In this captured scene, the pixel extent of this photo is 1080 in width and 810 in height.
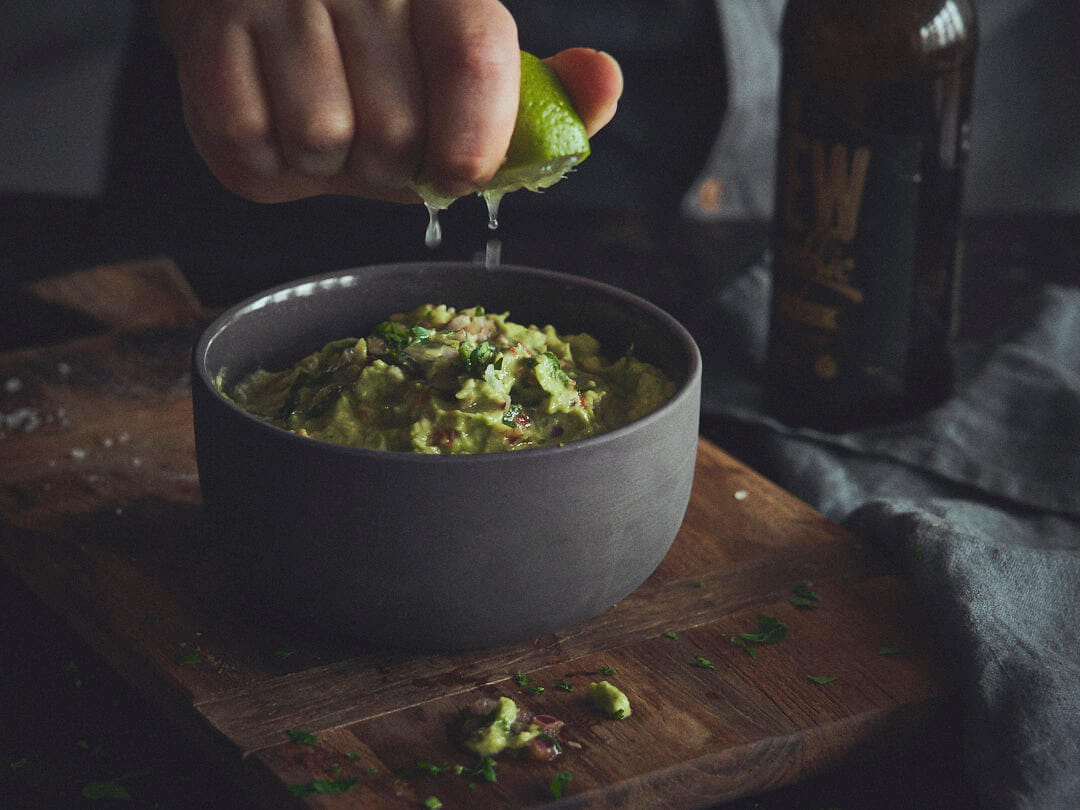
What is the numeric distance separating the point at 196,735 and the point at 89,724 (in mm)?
131

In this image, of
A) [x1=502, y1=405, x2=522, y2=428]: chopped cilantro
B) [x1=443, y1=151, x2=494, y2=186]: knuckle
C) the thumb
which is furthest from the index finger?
[x1=502, y1=405, x2=522, y2=428]: chopped cilantro

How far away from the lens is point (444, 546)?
1.04 m

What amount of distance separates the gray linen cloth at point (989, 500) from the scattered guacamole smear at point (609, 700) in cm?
31

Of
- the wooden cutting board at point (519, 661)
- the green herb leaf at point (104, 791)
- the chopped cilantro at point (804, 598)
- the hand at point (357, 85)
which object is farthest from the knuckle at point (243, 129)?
the chopped cilantro at point (804, 598)

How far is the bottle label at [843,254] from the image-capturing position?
5.18 feet

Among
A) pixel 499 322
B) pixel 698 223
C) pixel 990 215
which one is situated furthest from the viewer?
pixel 990 215

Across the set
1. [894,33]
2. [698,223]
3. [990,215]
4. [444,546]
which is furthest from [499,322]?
[990,215]

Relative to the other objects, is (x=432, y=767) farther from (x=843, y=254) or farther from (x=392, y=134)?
(x=843, y=254)

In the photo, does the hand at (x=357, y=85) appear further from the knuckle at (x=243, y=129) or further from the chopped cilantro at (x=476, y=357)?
the chopped cilantro at (x=476, y=357)

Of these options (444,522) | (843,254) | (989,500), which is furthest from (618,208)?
(444,522)

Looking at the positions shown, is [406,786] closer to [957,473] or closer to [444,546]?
[444,546]

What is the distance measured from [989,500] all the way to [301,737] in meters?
1.00

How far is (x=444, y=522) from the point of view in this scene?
3.36 feet

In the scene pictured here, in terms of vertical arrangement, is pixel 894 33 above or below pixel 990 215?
above
